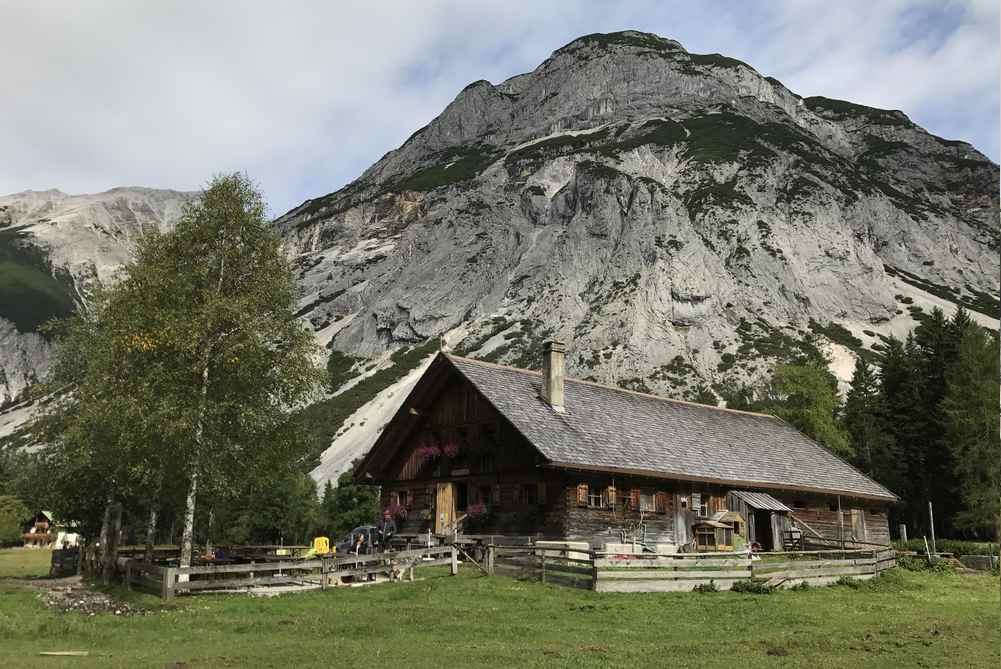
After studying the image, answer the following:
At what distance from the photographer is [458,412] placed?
31.7 meters

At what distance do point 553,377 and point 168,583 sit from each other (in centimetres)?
1630

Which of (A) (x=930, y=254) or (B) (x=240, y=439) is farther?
(A) (x=930, y=254)

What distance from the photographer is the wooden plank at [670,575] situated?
1972 centimetres

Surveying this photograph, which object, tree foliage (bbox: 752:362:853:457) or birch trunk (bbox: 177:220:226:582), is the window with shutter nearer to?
birch trunk (bbox: 177:220:226:582)

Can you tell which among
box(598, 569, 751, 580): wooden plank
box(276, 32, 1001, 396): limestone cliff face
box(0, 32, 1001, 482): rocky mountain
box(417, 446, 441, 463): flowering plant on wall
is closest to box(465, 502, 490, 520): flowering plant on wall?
box(417, 446, 441, 463): flowering plant on wall

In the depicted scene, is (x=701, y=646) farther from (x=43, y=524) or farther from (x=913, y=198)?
(x=913, y=198)

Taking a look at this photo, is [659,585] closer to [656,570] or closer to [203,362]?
[656,570]

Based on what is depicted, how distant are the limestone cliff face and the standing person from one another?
7470cm

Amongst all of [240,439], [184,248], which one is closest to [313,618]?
[240,439]

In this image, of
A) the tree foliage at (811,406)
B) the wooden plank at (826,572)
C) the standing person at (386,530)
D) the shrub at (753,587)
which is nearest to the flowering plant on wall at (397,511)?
the standing person at (386,530)

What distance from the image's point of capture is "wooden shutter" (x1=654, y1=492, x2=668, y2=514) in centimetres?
2948

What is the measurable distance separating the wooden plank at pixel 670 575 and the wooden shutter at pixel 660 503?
756cm

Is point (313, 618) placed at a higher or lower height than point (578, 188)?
lower

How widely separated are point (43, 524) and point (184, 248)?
325 feet
